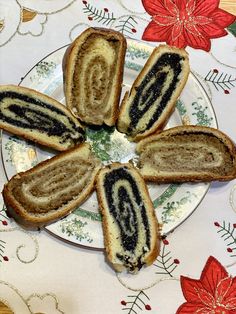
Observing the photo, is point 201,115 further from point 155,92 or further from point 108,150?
point 108,150

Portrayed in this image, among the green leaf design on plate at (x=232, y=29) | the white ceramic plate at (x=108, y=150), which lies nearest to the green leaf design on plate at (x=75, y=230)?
the white ceramic plate at (x=108, y=150)

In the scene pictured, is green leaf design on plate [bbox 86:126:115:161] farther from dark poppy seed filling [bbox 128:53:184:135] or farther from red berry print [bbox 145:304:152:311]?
red berry print [bbox 145:304:152:311]

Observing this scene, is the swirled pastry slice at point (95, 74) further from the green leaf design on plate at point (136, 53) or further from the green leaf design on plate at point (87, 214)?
the green leaf design on plate at point (87, 214)

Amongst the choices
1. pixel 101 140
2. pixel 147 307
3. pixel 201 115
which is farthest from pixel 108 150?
pixel 147 307

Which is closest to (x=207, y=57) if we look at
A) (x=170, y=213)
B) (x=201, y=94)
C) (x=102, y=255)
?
(x=201, y=94)

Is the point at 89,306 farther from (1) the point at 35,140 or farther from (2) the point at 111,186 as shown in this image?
(1) the point at 35,140

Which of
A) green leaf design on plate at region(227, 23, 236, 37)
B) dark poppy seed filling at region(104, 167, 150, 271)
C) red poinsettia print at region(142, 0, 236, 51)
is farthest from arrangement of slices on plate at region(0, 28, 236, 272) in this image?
green leaf design on plate at region(227, 23, 236, 37)
